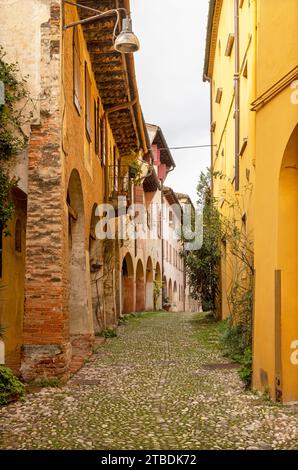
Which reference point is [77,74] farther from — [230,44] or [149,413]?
[149,413]

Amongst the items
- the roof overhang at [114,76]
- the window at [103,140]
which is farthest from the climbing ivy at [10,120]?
the window at [103,140]

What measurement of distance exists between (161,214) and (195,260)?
47.2ft

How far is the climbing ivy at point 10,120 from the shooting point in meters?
8.34

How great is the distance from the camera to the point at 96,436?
5.32 meters

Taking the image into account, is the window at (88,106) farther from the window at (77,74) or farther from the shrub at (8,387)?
the shrub at (8,387)

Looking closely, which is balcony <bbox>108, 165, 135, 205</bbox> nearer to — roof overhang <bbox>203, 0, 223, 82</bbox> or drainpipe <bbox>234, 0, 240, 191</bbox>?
drainpipe <bbox>234, 0, 240, 191</bbox>

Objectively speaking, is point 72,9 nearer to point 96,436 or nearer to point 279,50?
point 279,50

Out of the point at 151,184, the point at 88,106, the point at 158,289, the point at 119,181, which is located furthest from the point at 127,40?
the point at 158,289

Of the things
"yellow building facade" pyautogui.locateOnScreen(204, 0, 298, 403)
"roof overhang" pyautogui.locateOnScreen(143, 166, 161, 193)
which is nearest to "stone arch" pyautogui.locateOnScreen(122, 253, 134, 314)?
"roof overhang" pyautogui.locateOnScreen(143, 166, 161, 193)

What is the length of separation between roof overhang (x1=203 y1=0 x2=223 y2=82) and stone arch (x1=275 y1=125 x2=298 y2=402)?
1025cm

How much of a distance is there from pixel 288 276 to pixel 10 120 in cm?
483

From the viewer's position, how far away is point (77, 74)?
10727mm

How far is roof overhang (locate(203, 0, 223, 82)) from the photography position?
15580 millimetres
